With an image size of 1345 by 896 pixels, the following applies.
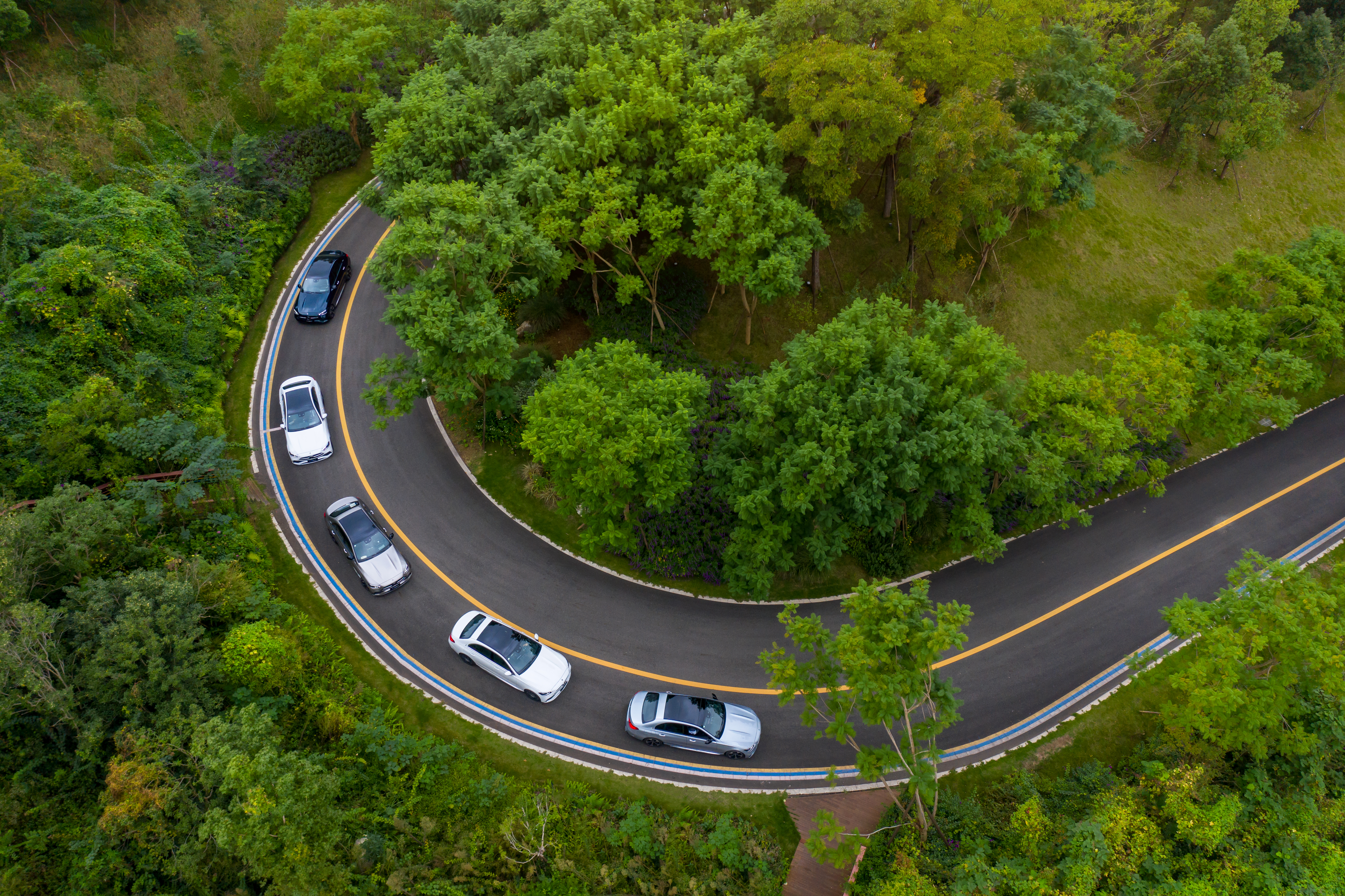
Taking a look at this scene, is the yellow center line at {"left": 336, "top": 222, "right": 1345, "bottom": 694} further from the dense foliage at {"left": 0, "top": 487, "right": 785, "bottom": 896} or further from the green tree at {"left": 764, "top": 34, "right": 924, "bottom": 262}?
the green tree at {"left": 764, "top": 34, "right": 924, "bottom": 262}

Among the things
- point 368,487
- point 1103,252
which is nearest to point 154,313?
point 368,487

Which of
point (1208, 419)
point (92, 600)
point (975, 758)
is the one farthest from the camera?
point (1208, 419)

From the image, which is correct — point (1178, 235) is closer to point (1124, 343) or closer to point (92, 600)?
point (1124, 343)

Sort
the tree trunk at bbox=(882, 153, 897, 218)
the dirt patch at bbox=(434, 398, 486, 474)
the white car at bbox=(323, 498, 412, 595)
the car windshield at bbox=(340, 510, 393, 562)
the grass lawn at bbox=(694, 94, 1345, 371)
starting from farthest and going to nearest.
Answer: the grass lawn at bbox=(694, 94, 1345, 371) < the tree trunk at bbox=(882, 153, 897, 218) < the dirt patch at bbox=(434, 398, 486, 474) < the car windshield at bbox=(340, 510, 393, 562) < the white car at bbox=(323, 498, 412, 595)

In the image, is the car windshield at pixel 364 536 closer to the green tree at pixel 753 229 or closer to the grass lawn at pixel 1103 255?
the green tree at pixel 753 229

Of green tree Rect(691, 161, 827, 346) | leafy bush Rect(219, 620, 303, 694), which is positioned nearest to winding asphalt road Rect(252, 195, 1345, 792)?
leafy bush Rect(219, 620, 303, 694)

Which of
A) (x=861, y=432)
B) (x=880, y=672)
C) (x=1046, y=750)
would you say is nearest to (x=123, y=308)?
(x=861, y=432)

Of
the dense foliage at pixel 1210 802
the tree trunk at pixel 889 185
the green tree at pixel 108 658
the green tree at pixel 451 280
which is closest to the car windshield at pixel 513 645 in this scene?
the green tree at pixel 108 658
